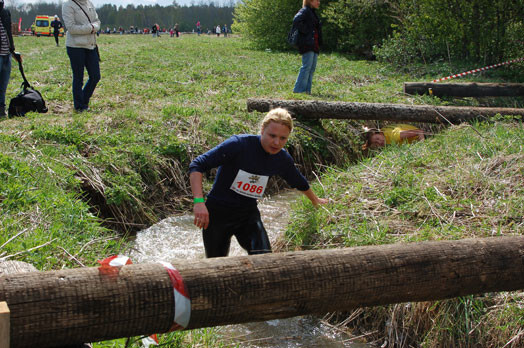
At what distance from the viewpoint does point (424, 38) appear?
58.4ft

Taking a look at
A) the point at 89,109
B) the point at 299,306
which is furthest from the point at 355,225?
the point at 89,109

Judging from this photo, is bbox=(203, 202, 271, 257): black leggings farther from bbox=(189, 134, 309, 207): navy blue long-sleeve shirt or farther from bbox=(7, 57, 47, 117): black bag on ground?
bbox=(7, 57, 47, 117): black bag on ground

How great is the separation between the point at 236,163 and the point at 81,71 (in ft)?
18.0

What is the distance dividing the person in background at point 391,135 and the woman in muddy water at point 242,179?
462 cm

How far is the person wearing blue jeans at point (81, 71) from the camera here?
8680 mm

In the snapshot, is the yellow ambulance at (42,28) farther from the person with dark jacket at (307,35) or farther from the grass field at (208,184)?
the person with dark jacket at (307,35)

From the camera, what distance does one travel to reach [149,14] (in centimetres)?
13550

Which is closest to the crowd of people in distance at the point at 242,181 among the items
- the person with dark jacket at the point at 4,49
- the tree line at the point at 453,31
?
the person with dark jacket at the point at 4,49

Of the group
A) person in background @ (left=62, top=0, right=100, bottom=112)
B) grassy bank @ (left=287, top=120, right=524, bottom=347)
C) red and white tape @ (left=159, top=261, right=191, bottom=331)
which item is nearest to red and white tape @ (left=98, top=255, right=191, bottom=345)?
red and white tape @ (left=159, top=261, right=191, bottom=331)

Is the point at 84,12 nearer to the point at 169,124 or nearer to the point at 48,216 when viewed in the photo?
the point at 169,124

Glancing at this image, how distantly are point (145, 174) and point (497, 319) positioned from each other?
15.5 ft

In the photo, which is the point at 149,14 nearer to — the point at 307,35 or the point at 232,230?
the point at 307,35

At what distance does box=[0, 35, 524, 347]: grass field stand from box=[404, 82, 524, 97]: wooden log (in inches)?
41.3

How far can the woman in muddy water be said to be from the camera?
4.25m
